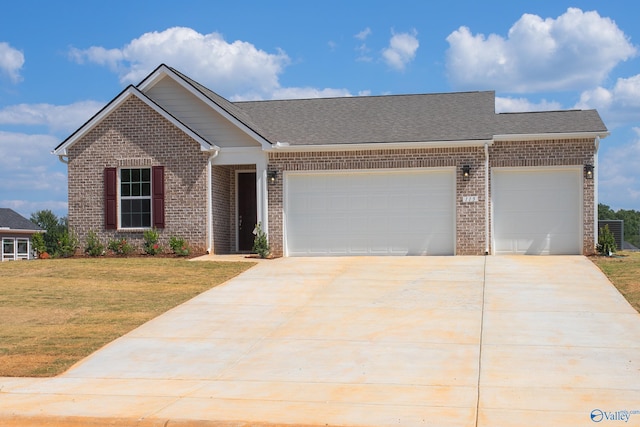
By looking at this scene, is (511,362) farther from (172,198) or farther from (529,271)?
(172,198)

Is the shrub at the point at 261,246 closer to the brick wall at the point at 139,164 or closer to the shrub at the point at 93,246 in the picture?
the brick wall at the point at 139,164

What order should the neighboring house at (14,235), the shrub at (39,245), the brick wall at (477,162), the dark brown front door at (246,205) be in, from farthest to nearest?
1. the neighboring house at (14,235)
2. the dark brown front door at (246,205)
3. the shrub at (39,245)
4. the brick wall at (477,162)

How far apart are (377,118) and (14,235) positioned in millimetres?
28517

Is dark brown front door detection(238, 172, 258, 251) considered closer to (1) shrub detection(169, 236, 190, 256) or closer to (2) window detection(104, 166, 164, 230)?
(1) shrub detection(169, 236, 190, 256)

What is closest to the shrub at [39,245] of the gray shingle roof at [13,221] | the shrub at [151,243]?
the shrub at [151,243]

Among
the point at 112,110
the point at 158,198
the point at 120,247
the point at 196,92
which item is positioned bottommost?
the point at 120,247

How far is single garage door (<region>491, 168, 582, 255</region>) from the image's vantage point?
20188mm

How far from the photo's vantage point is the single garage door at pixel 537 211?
20188 mm

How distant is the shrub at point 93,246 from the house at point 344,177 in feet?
0.90

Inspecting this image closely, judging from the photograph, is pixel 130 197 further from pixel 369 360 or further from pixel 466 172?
pixel 369 360

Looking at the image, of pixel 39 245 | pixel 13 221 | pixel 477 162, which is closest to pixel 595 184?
pixel 477 162

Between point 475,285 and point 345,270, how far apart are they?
3.48 meters

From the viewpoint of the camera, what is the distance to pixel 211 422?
7.64 metres

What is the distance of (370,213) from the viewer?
2075 cm
